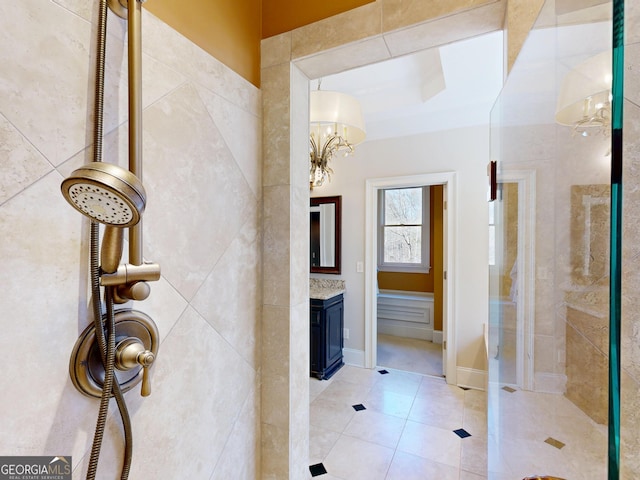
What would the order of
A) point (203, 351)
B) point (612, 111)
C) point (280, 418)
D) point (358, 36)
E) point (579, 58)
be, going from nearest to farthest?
1. point (612, 111)
2. point (579, 58)
3. point (203, 351)
4. point (358, 36)
5. point (280, 418)

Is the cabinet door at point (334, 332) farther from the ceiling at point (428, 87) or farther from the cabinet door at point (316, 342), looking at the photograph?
the ceiling at point (428, 87)

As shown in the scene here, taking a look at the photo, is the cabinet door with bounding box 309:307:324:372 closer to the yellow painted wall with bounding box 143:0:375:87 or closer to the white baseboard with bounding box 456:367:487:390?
the white baseboard with bounding box 456:367:487:390

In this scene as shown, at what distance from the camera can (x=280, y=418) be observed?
1126mm

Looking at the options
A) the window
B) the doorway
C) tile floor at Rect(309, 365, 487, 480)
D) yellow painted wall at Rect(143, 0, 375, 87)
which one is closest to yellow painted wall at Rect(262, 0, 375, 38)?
yellow painted wall at Rect(143, 0, 375, 87)

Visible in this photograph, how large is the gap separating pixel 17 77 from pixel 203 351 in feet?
2.48

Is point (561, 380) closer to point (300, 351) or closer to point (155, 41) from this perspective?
point (300, 351)

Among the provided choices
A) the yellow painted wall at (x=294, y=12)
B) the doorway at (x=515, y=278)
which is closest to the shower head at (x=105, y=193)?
the doorway at (x=515, y=278)

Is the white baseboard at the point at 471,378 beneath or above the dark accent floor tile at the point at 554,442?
beneath

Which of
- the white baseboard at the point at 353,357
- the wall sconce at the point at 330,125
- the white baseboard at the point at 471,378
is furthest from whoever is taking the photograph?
the white baseboard at the point at 353,357

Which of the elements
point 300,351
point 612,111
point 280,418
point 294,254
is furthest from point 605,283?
point 280,418

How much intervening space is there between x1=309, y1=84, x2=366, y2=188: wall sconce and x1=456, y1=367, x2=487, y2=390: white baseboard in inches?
94.0

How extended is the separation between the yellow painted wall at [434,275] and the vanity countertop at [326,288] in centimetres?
182

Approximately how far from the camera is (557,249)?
1.91ft

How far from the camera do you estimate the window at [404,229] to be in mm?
4715
